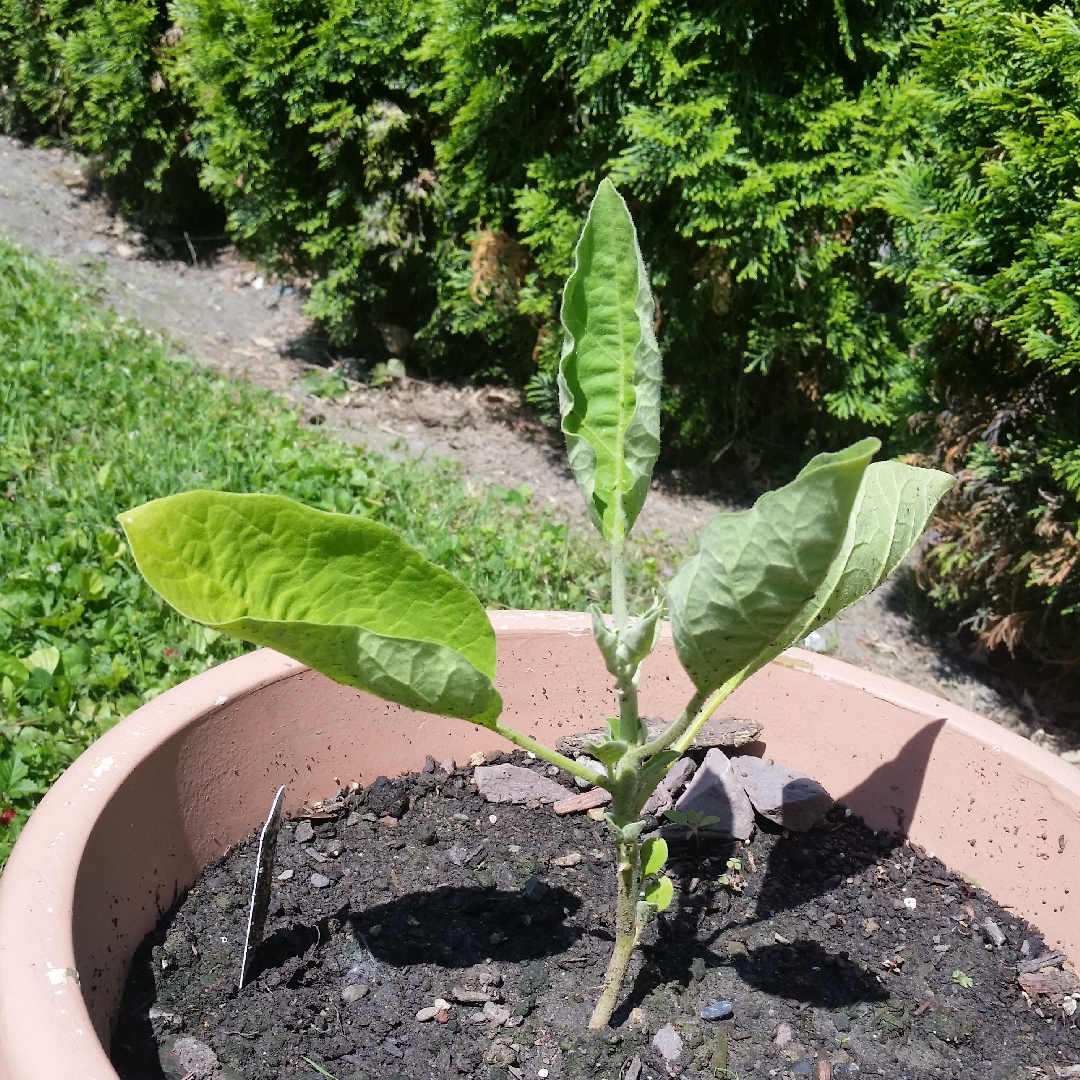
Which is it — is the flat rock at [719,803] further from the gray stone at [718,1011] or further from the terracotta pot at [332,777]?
the gray stone at [718,1011]

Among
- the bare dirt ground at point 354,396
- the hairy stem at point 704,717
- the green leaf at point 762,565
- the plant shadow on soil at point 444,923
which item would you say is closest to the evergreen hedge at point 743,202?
the bare dirt ground at point 354,396

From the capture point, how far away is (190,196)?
564 centimetres

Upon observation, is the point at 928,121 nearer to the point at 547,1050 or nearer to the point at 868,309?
the point at 868,309

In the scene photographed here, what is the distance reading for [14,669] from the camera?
6.41 feet

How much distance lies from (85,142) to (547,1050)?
5.82 metres

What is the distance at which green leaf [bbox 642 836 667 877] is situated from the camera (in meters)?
0.99

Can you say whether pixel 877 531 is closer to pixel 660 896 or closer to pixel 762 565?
pixel 762 565

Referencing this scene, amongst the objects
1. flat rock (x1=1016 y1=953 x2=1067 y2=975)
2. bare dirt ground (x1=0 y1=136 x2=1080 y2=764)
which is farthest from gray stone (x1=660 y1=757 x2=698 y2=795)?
bare dirt ground (x1=0 y1=136 x2=1080 y2=764)

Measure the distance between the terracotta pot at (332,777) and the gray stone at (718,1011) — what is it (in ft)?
1.27

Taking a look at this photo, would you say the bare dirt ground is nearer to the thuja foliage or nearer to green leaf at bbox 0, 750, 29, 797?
the thuja foliage

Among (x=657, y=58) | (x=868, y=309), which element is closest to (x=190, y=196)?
(x=657, y=58)

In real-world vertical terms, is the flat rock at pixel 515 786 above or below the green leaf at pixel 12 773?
above

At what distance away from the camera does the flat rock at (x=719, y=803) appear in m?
1.29

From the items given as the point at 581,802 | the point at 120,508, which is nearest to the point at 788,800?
the point at 581,802
